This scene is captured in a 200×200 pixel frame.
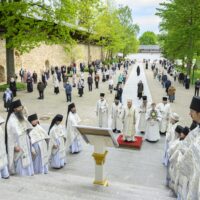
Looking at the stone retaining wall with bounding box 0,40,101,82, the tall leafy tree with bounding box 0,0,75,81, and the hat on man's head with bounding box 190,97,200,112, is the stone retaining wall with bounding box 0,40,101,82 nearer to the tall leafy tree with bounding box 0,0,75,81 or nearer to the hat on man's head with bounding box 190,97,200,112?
the tall leafy tree with bounding box 0,0,75,81

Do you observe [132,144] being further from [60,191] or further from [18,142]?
[60,191]

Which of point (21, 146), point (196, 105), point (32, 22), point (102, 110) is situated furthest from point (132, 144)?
point (32, 22)

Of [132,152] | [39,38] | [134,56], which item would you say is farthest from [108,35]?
[134,56]

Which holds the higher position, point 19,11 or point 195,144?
point 19,11

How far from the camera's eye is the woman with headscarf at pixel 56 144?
26.1 ft

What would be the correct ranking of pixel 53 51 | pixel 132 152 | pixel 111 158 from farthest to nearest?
pixel 53 51 → pixel 132 152 → pixel 111 158

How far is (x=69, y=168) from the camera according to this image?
27.2 feet

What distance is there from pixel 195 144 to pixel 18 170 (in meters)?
4.28

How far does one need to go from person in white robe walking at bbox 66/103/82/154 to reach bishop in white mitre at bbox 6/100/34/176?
271cm

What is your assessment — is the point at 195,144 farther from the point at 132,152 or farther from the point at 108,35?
the point at 108,35

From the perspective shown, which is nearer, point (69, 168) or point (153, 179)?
point (153, 179)

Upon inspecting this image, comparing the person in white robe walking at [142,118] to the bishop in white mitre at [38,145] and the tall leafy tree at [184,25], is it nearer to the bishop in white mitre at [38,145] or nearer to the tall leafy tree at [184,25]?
the bishop in white mitre at [38,145]

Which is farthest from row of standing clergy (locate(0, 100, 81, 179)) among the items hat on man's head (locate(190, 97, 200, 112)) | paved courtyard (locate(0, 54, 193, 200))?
hat on man's head (locate(190, 97, 200, 112))

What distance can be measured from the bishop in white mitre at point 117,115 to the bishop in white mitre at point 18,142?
5.90 m
